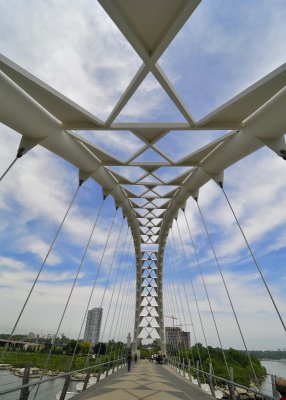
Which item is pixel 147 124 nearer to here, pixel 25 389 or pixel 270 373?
pixel 25 389

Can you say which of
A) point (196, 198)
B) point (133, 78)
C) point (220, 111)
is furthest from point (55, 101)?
point (196, 198)

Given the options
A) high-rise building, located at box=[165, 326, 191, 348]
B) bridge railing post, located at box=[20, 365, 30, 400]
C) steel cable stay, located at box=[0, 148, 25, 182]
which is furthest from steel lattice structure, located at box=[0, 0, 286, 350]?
high-rise building, located at box=[165, 326, 191, 348]

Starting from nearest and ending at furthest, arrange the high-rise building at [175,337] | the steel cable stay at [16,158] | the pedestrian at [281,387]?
the pedestrian at [281,387] < the steel cable stay at [16,158] < the high-rise building at [175,337]

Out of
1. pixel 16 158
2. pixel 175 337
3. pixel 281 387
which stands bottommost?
pixel 281 387

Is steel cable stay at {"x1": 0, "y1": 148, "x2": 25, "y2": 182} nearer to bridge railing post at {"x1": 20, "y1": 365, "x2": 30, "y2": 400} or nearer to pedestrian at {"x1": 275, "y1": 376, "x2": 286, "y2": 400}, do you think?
bridge railing post at {"x1": 20, "y1": 365, "x2": 30, "y2": 400}

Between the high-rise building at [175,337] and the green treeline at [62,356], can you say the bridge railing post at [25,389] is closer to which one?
the green treeline at [62,356]

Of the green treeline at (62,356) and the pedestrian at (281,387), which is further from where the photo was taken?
the green treeline at (62,356)

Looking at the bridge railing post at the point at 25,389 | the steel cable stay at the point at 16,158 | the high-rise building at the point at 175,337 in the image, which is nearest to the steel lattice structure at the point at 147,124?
the steel cable stay at the point at 16,158

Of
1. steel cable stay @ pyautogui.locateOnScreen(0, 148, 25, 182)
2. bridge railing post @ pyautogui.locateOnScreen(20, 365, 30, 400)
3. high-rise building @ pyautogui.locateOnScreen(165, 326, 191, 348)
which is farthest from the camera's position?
high-rise building @ pyautogui.locateOnScreen(165, 326, 191, 348)

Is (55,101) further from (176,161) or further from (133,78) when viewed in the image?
(176,161)

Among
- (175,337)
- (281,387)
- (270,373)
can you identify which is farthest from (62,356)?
(281,387)

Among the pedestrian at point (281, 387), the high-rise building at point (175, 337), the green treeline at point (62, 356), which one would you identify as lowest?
the pedestrian at point (281, 387)

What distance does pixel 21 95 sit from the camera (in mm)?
7566

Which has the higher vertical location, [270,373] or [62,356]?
[62,356]
